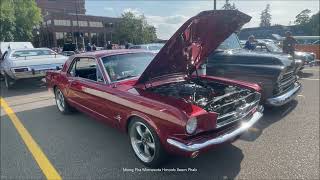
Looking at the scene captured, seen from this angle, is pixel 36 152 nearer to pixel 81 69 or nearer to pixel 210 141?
pixel 81 69

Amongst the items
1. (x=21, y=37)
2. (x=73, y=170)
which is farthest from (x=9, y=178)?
(x=21, y=37)

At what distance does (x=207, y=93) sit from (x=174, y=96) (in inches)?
21.4

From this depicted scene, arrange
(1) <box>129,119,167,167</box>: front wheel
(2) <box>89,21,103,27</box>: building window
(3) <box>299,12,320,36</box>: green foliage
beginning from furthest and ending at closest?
(2) <box>89,21,103,27</box>: building window < (3) <box>299,12,320,36</box>: green foliage < (1) <box>129,119,167,167</box>: front wheel

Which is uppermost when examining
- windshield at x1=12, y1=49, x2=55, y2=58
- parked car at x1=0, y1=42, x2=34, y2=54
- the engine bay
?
parked car at x1=0, y1=42, x2=34, y2=54

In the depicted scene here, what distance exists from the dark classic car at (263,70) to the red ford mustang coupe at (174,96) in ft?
4.33

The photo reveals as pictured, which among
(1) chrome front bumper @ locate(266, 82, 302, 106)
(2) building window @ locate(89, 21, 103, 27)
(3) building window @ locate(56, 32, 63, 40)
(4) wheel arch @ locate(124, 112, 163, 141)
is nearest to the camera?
(4) wheel arch @ locate(124, 112, 163, 141)

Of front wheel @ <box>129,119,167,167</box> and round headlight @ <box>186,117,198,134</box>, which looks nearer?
round headlight @ <box>186,117,198,134</box>

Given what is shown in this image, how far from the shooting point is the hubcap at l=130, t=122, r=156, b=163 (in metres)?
3.39

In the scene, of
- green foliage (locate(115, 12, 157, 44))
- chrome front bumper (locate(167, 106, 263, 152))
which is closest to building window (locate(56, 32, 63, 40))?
green foliage (locate(115, 12, 157, 44))

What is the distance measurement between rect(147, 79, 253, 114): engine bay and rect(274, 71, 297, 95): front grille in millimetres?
1641

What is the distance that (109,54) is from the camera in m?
4.36

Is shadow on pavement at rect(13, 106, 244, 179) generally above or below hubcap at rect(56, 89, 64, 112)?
below

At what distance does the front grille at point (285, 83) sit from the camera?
519 cm

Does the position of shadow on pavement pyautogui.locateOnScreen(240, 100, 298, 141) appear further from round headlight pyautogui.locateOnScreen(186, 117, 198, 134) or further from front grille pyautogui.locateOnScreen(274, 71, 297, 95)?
round headlight pyautogui.locateOnScreen(186, 117, 198, 134)
